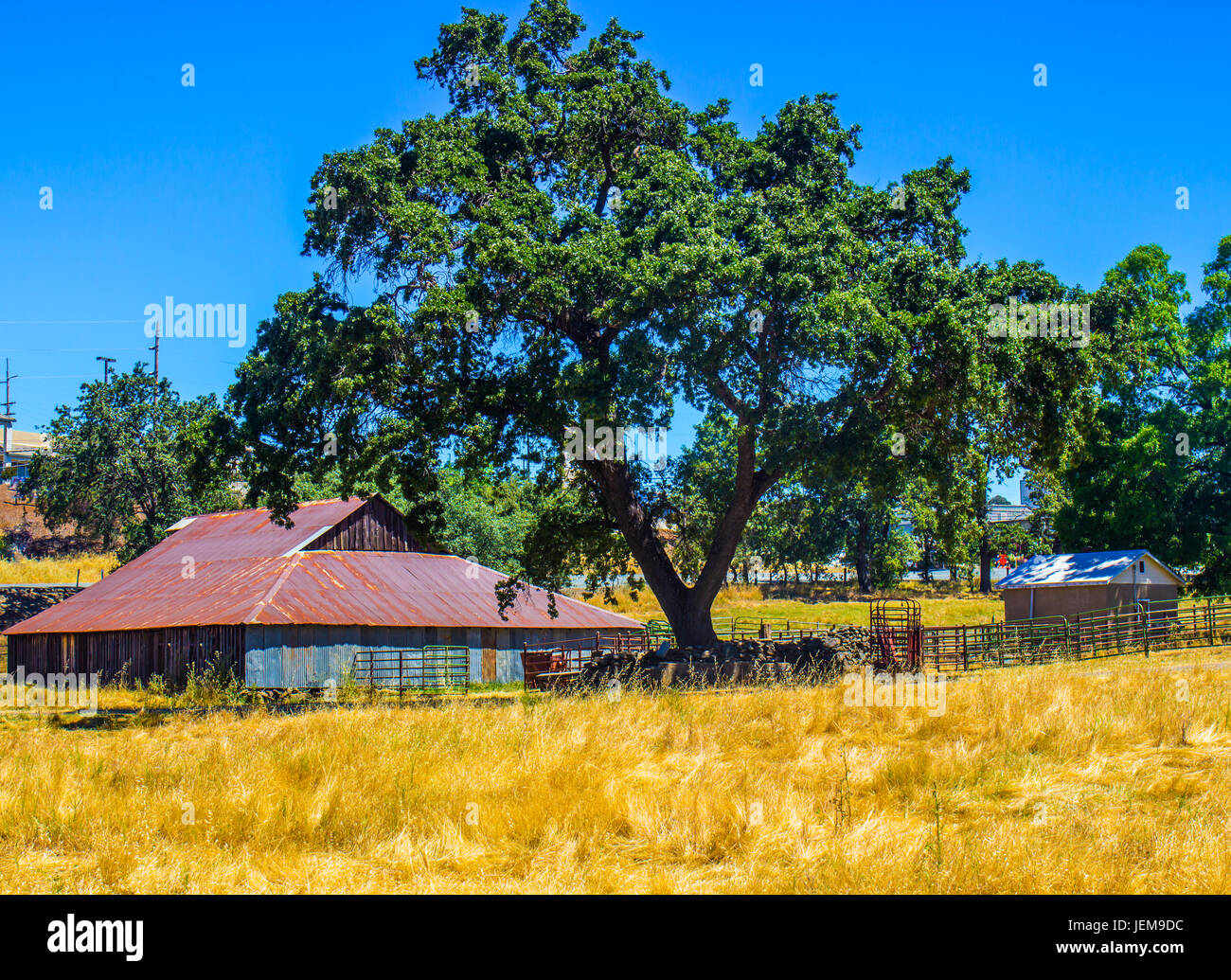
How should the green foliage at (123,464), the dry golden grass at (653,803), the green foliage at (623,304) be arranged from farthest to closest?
the green foliage at (123,464), the green foliage at (623,304), the dry golden grass at (653,803)

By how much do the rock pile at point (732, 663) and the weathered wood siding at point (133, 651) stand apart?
44.2ft

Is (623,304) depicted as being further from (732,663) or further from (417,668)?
(417,668)

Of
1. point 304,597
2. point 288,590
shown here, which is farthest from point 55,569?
point 304,597

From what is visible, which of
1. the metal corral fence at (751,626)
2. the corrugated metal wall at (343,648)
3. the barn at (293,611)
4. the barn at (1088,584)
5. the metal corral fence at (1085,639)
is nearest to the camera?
the metal corral fence at (1085,639)

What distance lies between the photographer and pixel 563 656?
38906mm

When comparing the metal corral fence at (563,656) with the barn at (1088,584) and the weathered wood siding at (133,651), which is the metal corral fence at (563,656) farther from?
the barn at (1088,584)

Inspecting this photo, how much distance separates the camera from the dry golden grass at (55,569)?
228 ft

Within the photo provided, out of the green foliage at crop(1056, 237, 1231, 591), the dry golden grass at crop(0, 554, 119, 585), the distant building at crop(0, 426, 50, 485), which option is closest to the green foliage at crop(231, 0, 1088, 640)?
the green foliage at crop(1056, 237, 1231, 591)

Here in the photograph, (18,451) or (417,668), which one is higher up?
(18,451)

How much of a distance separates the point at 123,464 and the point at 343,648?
23401 millimetres

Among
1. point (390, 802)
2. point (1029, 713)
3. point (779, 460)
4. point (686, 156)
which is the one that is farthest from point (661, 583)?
point (390, 802)

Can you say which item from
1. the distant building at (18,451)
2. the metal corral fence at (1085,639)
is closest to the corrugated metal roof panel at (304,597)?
the metal corral fence at (1085,639)

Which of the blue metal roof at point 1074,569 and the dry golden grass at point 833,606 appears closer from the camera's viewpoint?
the blue metal roof at point 1074,569

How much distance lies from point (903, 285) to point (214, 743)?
19.0m
